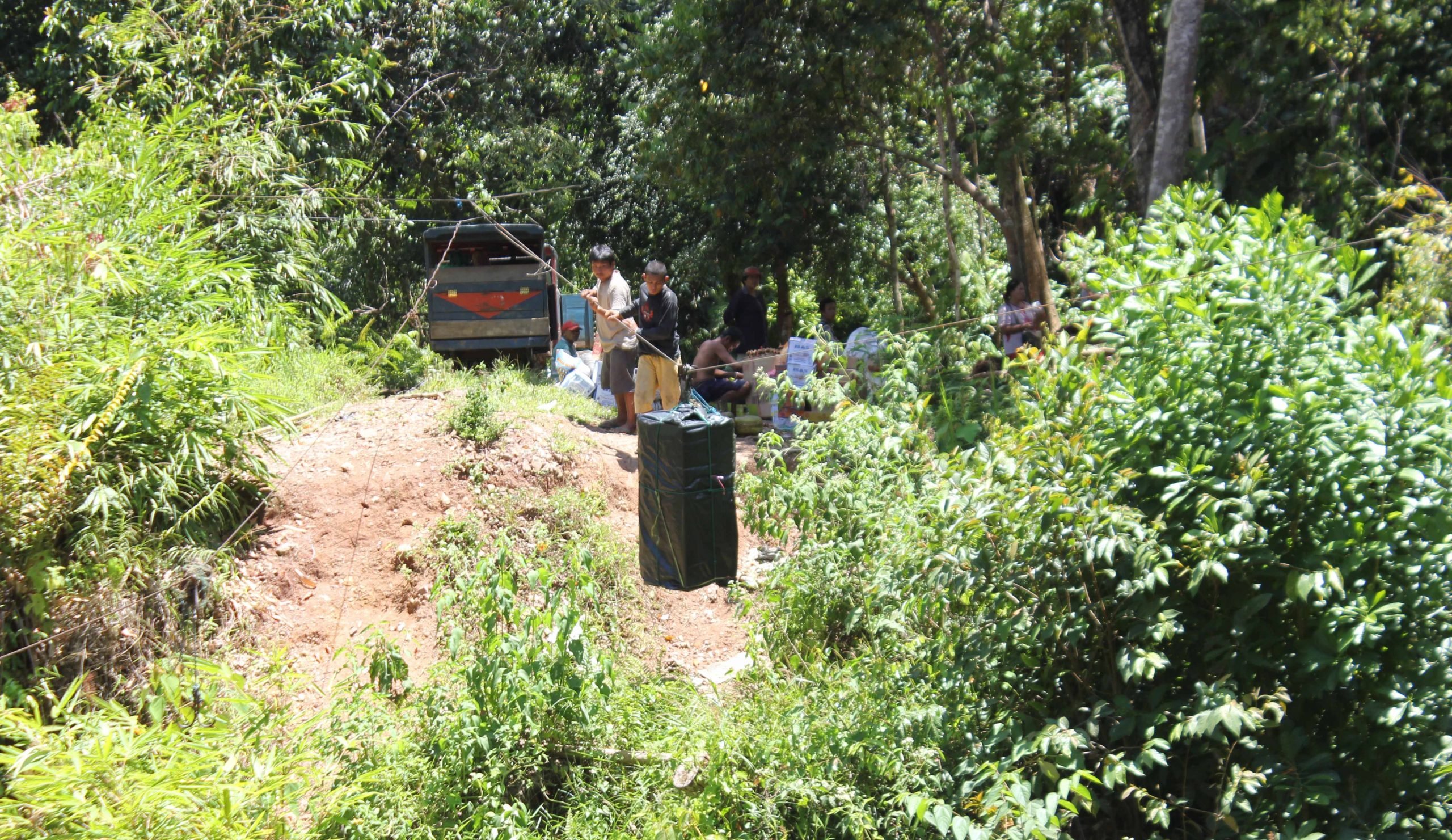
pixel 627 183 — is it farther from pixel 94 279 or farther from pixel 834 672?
pixel 834 672

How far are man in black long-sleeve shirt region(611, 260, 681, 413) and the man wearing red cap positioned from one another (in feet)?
6.96

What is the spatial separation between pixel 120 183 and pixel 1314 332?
243 inches

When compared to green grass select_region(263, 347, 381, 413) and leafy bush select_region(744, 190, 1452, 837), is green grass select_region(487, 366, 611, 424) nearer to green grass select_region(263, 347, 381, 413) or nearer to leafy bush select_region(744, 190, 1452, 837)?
green grass select_region(263, 347, 381, 413)

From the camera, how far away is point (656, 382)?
825 centimetres

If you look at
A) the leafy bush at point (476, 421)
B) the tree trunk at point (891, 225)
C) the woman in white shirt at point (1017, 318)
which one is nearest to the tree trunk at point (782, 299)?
the tree trunk at point (891, 225)

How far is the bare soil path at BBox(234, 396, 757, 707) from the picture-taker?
5.86 meters

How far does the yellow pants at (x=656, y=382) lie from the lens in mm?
8164

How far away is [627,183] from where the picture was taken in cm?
1479

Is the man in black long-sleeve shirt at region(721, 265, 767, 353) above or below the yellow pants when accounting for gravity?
above

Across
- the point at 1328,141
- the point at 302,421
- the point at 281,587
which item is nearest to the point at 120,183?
the point at 302,421

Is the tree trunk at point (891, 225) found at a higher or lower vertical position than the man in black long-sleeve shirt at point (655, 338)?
higher

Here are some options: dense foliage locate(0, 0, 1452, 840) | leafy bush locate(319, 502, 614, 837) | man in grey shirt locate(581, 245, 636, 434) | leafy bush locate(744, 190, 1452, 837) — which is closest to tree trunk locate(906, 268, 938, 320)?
dense foliage locate(0, 0, 1452, 840)

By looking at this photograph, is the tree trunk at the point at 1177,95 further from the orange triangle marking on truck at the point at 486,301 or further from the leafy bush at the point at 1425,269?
the orange triangle marking on truck at the point at 486,301

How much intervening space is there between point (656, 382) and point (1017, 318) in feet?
9.86
